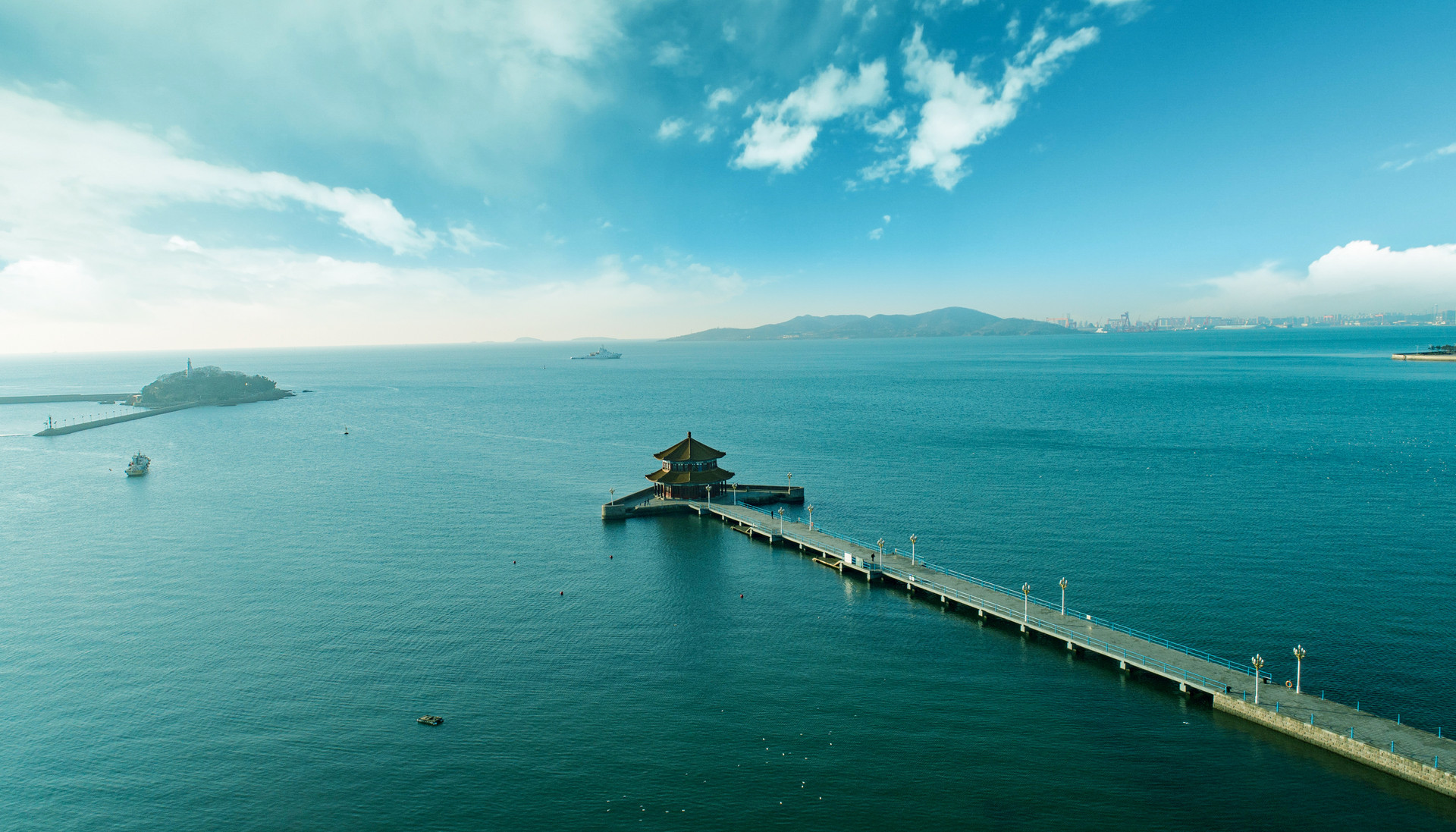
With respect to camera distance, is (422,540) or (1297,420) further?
(1297,420)

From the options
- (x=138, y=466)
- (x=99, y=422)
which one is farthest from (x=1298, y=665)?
(x=99, y=422)

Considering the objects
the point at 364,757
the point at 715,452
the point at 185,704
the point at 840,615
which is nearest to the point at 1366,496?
the point at 840,615

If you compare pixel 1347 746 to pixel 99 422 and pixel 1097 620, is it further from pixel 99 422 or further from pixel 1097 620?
pixel 99 422

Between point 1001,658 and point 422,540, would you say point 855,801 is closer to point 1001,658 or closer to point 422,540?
point 1001,658

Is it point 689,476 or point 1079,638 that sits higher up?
point 689,476

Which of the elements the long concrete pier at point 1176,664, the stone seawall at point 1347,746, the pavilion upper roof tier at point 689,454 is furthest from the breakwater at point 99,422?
the stone seawall at point 1347,746

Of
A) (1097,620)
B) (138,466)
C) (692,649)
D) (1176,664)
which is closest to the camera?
(1176,664)
